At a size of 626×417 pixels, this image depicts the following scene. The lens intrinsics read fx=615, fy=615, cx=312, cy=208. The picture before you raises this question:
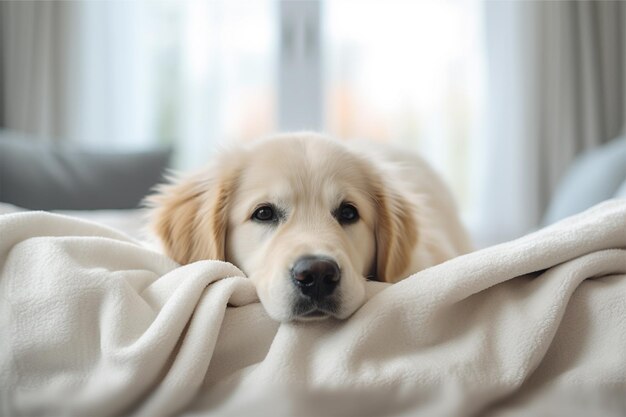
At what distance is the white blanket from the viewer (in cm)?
73

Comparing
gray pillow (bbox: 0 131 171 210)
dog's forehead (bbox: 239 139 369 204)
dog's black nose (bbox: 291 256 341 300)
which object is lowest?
gray pillow (bbox: 0 131 171 210)

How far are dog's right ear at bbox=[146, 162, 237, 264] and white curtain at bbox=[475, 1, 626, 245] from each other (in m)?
2.93

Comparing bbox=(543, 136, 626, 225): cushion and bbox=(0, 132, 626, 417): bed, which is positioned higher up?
bbox=(0, 132, 626, 417): bed

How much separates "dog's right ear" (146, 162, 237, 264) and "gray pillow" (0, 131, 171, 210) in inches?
66.3

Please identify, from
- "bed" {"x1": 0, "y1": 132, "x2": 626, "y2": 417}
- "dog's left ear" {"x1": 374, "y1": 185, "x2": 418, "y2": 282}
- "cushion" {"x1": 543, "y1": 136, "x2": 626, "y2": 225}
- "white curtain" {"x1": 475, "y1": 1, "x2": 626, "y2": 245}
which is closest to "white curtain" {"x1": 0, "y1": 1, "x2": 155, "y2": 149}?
"white curtain" {"x1": 475, "y1": 1, "x2": 626, "y2": 245}

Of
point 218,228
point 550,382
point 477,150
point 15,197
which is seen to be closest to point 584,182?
point 477,150

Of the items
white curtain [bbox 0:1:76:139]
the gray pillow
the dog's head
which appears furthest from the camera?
white curtain [bbox 0:1:76:139]

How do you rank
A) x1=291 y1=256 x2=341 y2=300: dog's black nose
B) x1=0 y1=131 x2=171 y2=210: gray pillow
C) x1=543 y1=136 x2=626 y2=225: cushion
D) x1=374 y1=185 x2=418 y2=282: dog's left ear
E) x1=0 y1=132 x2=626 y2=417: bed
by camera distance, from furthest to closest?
x1=0 y1=131 x2=171 y2=210: gray pillow → x1=543 y1=136 x2=626 y2=225: cushion → x1=374 y1=185 x2=418 y2=282: dog's left ear → x1=291 y1=256 x2=341 y2=300: dog's black nose → x1=0 y1=132 x2=626 y2=417: bed

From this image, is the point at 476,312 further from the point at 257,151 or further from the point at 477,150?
the point at 477,150

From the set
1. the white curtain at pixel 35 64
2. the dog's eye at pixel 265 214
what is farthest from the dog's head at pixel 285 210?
the white curtain at pixel 35 64

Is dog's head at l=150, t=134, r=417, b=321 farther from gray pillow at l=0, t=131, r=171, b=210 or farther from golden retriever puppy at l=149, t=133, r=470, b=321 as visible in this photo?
gray pillow at l=0, t=131, r=171, b=210

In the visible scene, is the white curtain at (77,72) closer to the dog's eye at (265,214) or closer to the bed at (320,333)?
the dog's eye at (265,214)

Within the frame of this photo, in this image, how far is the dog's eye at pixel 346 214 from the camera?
1309 millimetres

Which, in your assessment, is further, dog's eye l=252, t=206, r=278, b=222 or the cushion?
the cushion
